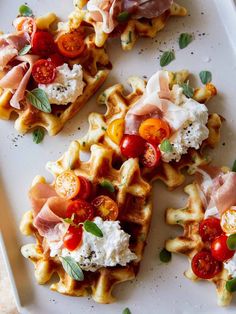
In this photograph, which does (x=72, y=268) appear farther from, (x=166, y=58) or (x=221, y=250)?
(x=166, y=58)

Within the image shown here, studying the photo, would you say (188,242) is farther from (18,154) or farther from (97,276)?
(18,154)

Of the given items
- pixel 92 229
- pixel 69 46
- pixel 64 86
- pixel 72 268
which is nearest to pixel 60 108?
pixel 64 86

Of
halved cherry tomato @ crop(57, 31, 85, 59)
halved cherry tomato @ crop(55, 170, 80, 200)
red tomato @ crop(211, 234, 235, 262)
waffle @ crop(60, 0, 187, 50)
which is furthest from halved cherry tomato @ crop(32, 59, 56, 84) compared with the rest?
red tomato @ crop(211, 234, 235, 262)

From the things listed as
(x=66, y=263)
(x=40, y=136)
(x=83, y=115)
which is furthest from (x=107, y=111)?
(x=66, y=263)

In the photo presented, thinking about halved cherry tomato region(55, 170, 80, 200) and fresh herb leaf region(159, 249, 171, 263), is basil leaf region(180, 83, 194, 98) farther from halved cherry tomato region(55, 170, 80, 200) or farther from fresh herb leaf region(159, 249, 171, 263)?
fresh herb leaf region(159, 249, 171, 263)

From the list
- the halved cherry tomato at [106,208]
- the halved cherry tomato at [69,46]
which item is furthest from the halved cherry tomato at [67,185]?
the halved cherry tomato at [69,46]
